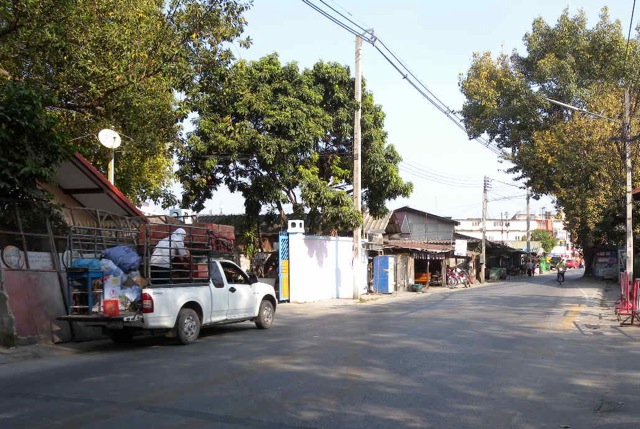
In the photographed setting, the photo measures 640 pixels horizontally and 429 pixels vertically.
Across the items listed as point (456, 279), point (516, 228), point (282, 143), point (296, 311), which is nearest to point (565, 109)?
point (456, 279)

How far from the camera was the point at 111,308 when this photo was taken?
10906 mm

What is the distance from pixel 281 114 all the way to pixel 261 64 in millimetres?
3082

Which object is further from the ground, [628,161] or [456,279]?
[628,161]

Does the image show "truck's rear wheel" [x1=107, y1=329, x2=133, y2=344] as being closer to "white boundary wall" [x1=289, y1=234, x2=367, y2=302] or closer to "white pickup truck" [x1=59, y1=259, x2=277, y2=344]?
"white pickup truck" [x1=59, y1=259, x2=277, y2=344]

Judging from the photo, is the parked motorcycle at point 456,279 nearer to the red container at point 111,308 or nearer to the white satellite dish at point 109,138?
the white satellite dish at point 109,138

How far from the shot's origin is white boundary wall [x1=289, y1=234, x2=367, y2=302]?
24.0 meters

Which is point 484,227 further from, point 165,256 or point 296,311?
point 165,256

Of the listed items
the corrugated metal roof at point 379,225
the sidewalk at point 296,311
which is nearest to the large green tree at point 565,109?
the corrugated metal roof at point 379,225

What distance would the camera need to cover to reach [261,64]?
24.3 metres

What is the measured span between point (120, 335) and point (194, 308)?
168cm

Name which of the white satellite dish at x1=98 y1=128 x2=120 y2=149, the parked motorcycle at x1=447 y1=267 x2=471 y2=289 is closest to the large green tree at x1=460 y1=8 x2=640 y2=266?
the parked motorcycle at x1=447 y1=267 x2=471 y2=289

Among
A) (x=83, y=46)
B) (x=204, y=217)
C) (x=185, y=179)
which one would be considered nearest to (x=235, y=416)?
(x=83, y=46)

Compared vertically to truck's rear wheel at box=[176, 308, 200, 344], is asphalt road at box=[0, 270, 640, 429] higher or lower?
lower

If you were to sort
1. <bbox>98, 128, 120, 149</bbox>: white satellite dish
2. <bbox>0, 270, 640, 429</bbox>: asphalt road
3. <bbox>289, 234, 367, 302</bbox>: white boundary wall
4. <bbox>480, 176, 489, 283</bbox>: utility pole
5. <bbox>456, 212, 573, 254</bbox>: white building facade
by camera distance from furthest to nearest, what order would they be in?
<bbox>456, 212, 573, 254</bbox>: white building facade
<bbox>480, 176, 489, 283</bbox>: utility pole
<bbox>289, 234, 367, 302</bbox>: white boundary wall
<bbox>98, 128, 120, 149</bbox>: white satellite dish
<bbox>0, 270, 640, 429</bbox>: asphalt road
